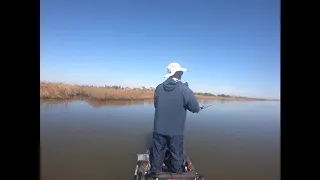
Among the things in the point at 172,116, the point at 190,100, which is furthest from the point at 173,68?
the point at 172,116

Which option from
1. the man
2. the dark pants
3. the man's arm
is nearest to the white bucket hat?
the man

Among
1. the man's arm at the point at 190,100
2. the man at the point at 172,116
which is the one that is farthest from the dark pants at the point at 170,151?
the man's arm at the point at 190,100

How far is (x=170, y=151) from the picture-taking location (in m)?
4.22

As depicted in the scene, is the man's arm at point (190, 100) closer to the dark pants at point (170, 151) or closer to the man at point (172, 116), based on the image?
the man at point (172, 116)

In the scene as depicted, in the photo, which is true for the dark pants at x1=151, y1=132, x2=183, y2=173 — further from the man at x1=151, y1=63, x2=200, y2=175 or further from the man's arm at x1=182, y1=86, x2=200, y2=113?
the man's arm at x1=182, y1=86, x2=200, y2=113

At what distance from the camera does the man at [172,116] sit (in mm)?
4160

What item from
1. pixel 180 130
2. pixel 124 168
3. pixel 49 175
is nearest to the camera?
pixel 180 130

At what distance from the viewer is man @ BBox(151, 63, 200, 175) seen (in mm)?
4160

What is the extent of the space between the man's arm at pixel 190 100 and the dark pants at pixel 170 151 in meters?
0.42
